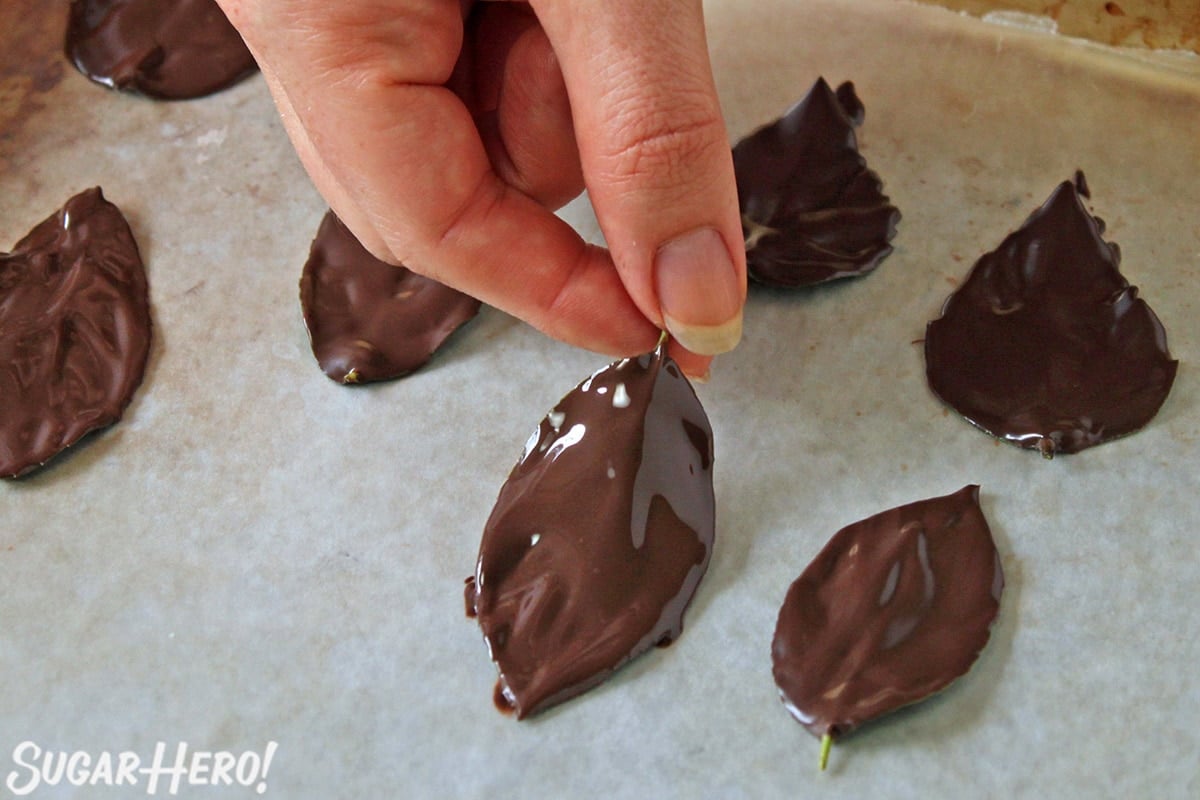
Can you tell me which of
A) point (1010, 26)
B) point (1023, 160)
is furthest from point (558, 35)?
point (1010, 26)

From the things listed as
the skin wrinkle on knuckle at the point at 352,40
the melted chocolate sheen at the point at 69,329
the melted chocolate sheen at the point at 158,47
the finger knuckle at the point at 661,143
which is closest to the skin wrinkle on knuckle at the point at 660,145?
the finger knuckle at the point at 661,143

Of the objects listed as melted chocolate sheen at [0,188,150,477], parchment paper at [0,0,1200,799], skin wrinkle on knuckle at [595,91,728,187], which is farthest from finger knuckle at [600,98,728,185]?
melted chocolate sheen at [0,188,150,477]

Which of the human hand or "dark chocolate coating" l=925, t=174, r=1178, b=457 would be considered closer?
the human hand

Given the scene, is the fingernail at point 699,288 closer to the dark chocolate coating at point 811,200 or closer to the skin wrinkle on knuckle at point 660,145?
the skin wrinkle on knuckle at point 660,145

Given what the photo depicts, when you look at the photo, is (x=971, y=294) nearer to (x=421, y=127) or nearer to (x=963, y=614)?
(x=963, y=614)

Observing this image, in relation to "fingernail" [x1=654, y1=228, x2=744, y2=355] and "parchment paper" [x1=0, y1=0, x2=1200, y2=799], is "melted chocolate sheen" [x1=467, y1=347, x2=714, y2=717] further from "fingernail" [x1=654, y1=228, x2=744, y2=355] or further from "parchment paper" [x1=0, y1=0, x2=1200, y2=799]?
"fingernail" [x1=654, y1=228, x2=744, y2=355]

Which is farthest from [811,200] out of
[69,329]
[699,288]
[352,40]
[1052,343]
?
[69,329]

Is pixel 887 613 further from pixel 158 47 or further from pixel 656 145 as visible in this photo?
pixel 158 47
